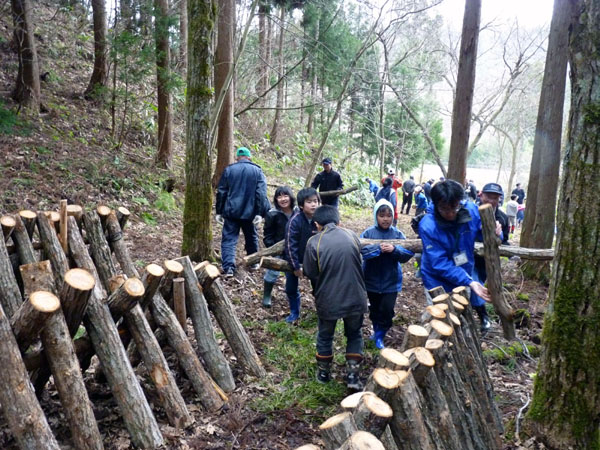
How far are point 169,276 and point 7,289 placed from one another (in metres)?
1.21

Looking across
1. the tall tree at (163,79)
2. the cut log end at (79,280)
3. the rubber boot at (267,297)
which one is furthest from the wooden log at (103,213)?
the tall tree at (163,79)

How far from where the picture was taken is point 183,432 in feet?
10.8

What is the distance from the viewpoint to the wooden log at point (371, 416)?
1.86m

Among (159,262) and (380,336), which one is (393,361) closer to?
(380,336)

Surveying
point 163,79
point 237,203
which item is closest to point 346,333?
point 237,203

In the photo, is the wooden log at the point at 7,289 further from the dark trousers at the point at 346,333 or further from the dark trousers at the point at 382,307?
the dark trousers at the point at 382,307

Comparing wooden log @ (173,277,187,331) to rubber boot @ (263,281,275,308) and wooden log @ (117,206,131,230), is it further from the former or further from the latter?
rubber boot @ (263,281,275,308)

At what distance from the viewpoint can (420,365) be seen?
234cm

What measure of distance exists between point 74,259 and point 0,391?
190 centimetres

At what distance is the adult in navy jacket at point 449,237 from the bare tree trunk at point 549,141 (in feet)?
14.7

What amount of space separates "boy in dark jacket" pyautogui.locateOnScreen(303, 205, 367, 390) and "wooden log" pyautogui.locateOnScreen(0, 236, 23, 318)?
2474 mm

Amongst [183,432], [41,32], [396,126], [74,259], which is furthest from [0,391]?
[396,126]

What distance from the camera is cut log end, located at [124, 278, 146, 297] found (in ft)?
10.2

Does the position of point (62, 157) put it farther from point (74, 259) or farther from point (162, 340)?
point (162, 340)
